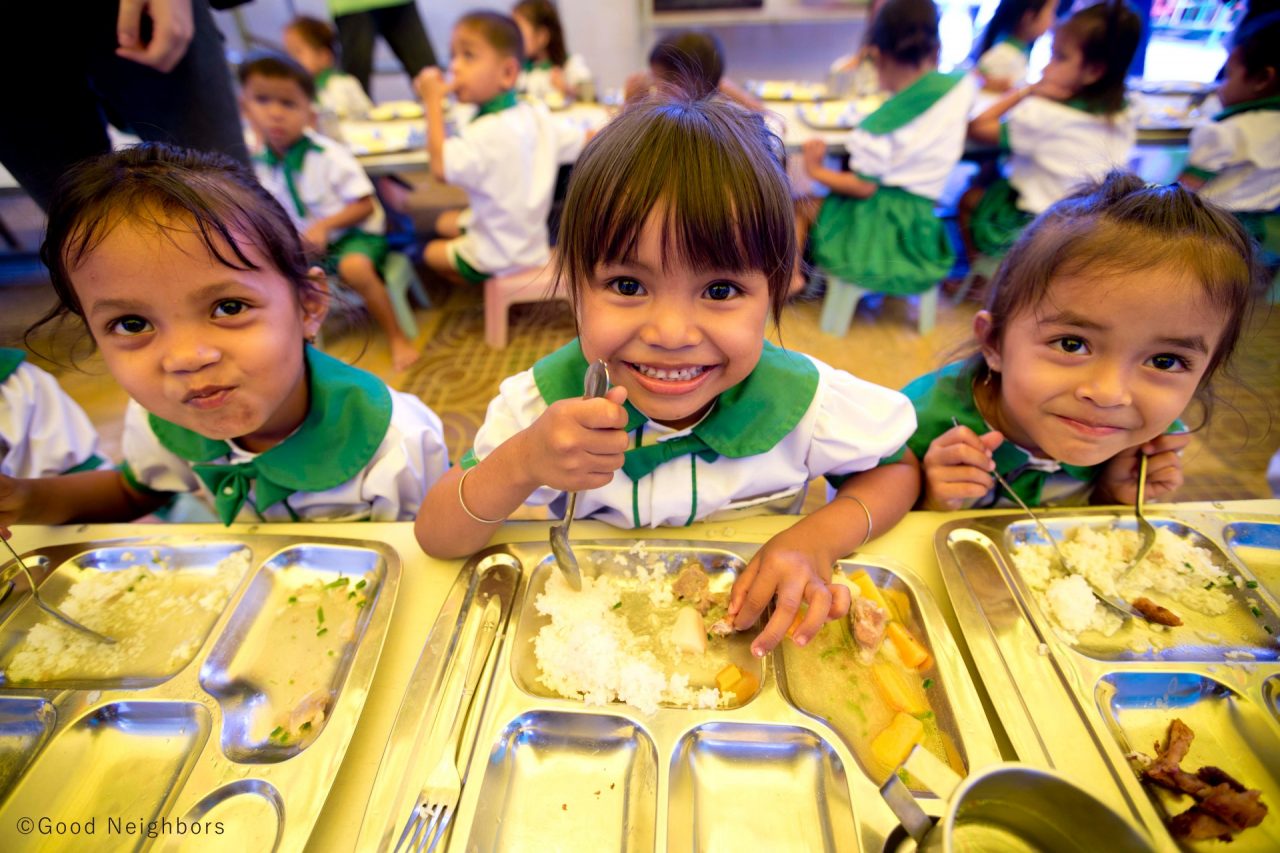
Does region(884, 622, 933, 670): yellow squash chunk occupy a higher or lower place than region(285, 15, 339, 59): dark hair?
lower

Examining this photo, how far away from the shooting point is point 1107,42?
8.36 feet

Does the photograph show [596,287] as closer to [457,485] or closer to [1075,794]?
[457,485]

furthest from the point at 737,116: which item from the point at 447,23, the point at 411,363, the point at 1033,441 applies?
the point at 447,23

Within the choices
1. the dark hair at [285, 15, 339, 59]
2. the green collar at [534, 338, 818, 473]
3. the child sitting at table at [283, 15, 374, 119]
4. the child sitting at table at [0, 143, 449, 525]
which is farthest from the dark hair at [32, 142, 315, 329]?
the dark hair at [285, 15, 339, 59]

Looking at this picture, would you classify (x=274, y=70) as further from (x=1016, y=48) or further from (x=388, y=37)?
(x=1016, y=48)

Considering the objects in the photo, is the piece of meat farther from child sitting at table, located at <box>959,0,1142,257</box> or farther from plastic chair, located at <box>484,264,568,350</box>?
plastic chair, located at <box>484,264,568,350</box>

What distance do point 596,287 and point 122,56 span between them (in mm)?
1759

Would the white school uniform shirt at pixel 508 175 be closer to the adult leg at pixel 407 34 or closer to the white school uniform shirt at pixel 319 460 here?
the adult leg at pixel 407 34

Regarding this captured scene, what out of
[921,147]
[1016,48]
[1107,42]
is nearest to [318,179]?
[921,147]

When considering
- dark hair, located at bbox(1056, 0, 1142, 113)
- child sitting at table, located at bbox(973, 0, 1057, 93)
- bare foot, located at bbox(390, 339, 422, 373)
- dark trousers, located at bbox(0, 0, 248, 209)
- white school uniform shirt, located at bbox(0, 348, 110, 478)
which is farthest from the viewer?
child sitting at table, located at bbox(973, 0, 1057, 93)

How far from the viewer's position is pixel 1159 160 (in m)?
4.67

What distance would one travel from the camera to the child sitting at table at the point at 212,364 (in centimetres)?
89

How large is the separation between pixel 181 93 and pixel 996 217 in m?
3.62

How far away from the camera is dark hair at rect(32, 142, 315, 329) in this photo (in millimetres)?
884
